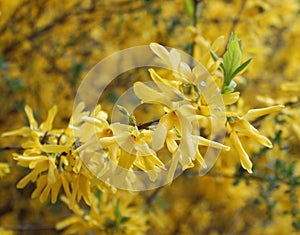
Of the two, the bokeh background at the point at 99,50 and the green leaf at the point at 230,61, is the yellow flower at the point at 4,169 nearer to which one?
the green leaf at the point at 230,61

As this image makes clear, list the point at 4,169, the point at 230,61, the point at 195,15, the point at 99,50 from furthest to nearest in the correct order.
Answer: the point at 99,50 < the point at 195,15 < the point at 4,169 < the point at 230,61

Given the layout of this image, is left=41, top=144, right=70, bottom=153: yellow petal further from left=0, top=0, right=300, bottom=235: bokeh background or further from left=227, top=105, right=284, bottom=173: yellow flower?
left=0, top=0, right=300, bottom=235: bokeh background

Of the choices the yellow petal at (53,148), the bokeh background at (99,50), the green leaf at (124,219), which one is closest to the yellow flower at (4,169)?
the yellow petal at (53,148)

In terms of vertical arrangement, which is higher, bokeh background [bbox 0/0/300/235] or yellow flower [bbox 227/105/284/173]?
yellow flower [bbox 227/105/284/173]

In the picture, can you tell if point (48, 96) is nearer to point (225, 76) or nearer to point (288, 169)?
point (288, 169)

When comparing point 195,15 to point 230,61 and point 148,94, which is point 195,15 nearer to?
point 230,61

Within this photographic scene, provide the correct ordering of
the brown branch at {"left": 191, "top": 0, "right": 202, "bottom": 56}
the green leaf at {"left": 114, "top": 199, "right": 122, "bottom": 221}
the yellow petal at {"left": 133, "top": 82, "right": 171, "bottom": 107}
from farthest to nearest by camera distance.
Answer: the brown branch at {"left": 191, "top": 0, "right": 202, "bottom": 56} → the green leaf at {"left": 114, "top": 199, "right": 122, "bottom": 221} → the yellow petal at {"left": 133, "top": 82, "right": 171, "bottom": 107}

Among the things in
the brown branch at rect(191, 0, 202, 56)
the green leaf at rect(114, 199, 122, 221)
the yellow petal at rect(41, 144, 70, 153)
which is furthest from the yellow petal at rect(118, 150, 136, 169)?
the brown branch at rect(191, 0, 202, 56)

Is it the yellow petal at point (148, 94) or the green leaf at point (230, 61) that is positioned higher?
the yellow petal at point (148, 94)

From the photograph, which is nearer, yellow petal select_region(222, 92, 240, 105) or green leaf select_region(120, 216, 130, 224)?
yellow petal select_region(222, 92, 240, 105)

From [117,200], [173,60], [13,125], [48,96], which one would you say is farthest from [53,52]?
[173,60]

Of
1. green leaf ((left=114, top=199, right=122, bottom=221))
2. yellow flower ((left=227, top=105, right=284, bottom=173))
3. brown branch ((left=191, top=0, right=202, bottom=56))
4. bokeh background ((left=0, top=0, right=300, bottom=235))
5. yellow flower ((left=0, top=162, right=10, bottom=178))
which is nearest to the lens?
yellow flower ((left=227, top=105, right=284, bottom=173))

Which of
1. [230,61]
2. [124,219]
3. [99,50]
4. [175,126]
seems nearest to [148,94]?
[175,126]

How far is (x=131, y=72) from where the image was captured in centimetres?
217
